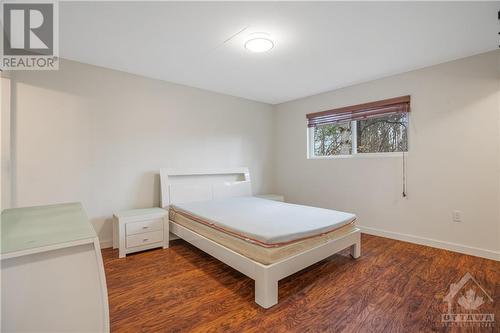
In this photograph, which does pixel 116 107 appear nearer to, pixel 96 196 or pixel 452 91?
pixel 96 196

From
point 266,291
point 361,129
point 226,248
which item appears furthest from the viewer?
point 361,129

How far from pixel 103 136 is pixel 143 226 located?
130 centimetres

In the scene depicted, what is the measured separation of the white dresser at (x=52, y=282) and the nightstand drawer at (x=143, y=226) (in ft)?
5.38

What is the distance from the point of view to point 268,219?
2.38 meters

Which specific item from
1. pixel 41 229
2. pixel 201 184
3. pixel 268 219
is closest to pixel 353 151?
pixel 268 219

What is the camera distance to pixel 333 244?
2285mm

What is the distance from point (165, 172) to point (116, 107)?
1.09 m

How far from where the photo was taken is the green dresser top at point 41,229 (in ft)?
3.20

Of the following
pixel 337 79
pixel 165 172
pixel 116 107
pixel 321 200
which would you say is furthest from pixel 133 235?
pixel 337 79

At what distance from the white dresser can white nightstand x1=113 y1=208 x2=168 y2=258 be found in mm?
1628

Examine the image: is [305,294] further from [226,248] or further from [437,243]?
[437,243]

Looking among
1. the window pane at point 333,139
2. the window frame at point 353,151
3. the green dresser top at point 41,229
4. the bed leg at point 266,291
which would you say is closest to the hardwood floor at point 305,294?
the bed leg at point 266,291

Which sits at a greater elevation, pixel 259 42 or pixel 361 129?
pixel 259 42

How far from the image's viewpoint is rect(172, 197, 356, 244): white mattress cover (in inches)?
76.4
